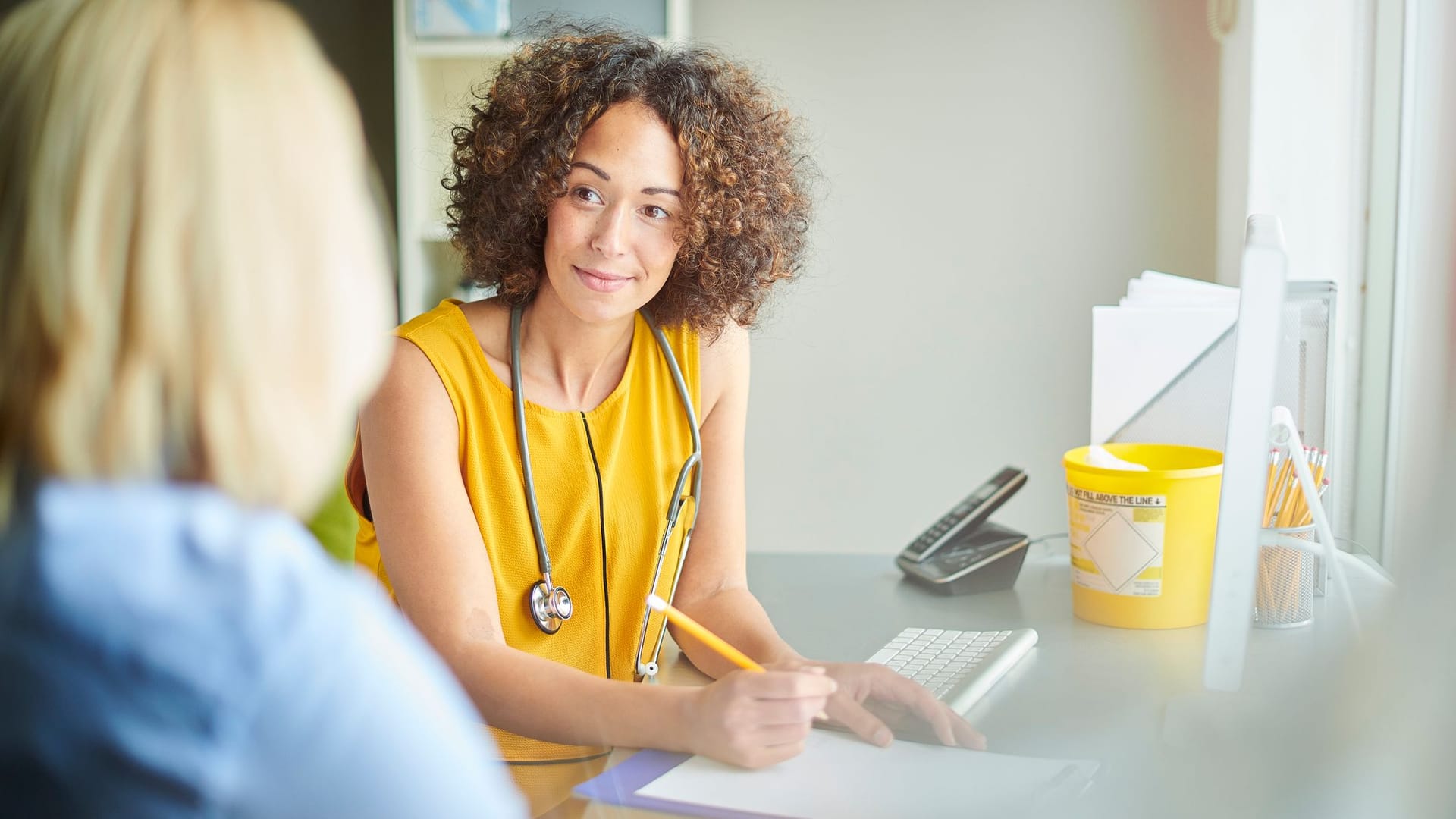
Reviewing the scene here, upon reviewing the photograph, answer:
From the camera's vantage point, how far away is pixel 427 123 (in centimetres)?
263

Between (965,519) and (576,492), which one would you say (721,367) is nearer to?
(576,492)

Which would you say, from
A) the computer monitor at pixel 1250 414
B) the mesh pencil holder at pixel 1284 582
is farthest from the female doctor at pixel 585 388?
the mesh pencil holder at pixel 1284 582

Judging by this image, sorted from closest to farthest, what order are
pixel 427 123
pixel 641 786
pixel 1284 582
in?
pixel 641 786, pixel 1284 582, pixel 427 123

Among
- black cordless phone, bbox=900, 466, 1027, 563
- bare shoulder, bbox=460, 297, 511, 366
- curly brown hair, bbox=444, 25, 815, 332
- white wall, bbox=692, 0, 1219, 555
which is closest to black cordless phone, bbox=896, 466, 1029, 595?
black cordless phone, bbox=900, 466, 1027, 563

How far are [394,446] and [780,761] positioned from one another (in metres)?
0.52

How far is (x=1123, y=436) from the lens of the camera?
158 cm

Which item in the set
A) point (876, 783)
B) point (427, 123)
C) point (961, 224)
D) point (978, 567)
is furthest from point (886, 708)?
point (427, 123)

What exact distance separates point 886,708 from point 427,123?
2.02m

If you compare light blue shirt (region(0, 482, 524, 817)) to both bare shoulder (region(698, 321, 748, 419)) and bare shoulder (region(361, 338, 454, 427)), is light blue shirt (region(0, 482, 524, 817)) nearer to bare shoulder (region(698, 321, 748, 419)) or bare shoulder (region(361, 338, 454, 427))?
bare shoulder (region(361, 338, 454, 427))

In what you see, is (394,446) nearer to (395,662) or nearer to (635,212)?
(635,212)

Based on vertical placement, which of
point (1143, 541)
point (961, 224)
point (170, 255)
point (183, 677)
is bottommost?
point (1143, 541)

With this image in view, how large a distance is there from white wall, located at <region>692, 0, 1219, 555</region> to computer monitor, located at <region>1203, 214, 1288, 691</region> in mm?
1699

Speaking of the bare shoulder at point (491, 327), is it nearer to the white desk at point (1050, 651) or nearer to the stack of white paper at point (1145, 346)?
the white desk at point (1050, 651)

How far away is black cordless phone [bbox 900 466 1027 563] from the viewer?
161 cm
